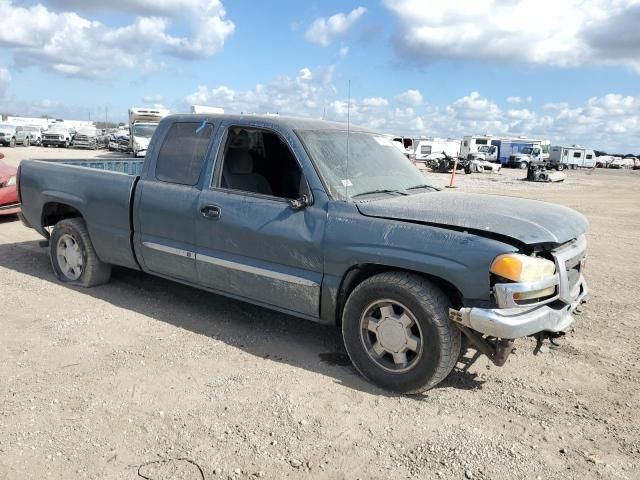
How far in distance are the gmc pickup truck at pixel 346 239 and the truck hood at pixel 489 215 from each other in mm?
14

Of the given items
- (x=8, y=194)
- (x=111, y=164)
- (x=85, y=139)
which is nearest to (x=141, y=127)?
(x=85, y=139)

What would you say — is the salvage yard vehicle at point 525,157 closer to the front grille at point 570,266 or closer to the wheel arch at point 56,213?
the wheel arch at point 56,213

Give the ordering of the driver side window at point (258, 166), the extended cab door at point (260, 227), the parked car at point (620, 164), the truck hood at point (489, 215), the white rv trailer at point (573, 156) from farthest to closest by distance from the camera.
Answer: the parked car at point (620, 164)
the white rv trailer at point (573, 156)
the driver side window at point (258, 166)
the extended cab door at point (260, 227)
the truck hood at point (489, 215)

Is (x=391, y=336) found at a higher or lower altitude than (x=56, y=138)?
lower

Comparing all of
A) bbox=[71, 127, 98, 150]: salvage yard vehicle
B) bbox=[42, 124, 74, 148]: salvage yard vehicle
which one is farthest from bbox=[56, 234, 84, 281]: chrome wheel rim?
bbox=[42, 124, 74, 148]: salvage yard vehicle

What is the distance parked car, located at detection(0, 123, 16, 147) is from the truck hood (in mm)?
43254

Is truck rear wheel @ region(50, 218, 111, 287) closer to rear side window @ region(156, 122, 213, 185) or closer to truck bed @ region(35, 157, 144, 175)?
truck bed @ region(35, 157, 144, 175)

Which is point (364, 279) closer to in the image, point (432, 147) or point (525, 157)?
point (432, 147)

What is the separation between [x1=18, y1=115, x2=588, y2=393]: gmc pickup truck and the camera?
346 centimetres

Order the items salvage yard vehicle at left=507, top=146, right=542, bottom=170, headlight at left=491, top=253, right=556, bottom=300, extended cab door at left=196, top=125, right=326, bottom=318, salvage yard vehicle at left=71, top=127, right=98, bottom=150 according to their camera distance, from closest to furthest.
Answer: headlight at left=491, top=253, right=556, bottom=300
extended cab door at left=196, top=125, right=326, bottom=318
salvage yard vehicle at left=71, top=127, right=98, bottom=150
salvage yard vehicle at left=507, top=146, right=542, bottom=170

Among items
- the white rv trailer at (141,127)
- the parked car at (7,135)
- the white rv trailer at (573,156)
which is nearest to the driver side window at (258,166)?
the white rv trailer at (141,127)

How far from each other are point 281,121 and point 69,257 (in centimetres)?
312

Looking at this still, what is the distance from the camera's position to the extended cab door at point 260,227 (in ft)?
13.4

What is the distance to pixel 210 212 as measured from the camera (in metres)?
4.57
